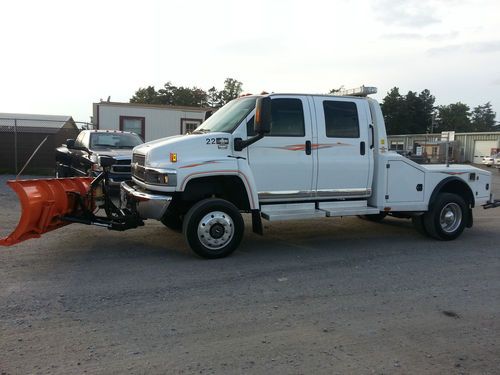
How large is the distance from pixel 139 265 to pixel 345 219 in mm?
5448

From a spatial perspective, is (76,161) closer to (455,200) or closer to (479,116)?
(455,200)

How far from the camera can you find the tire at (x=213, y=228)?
6.36 meters

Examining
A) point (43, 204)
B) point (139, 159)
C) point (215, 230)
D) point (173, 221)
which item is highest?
point (139, 159)

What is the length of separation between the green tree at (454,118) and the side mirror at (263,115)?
9755cm

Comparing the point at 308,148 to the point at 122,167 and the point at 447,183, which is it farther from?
the point at 122,167

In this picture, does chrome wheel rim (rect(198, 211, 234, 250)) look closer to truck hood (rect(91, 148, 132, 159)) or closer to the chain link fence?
truck hood (rect(91, 148, 132, 159))

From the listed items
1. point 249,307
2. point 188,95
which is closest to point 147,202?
point 249,307

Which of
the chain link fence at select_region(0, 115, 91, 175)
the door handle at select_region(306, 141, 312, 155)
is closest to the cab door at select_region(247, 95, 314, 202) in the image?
the door handle at select_region(306, 141, 312, 155)

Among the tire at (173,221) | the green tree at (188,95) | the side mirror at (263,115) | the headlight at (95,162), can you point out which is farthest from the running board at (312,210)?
the green tree at (188,95)

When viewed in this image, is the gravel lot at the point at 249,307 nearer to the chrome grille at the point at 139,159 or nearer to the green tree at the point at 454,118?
the chrome grille at the point at 139,159

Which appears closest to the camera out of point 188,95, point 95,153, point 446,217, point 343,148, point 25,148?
point 343,148

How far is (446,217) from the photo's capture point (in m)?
8.32

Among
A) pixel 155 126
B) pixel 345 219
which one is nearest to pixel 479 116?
pixel 155 126

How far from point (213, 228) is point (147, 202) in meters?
0.97
